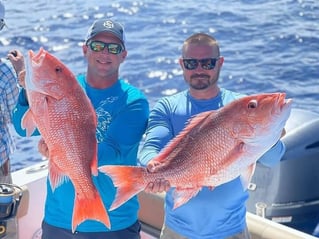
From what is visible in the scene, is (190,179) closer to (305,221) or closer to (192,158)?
(192,158)

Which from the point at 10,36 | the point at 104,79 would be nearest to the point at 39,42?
the point at 10,36

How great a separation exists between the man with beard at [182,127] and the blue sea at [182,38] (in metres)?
4.84

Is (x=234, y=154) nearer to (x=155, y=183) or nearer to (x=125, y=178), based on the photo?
(x=155, y=183)

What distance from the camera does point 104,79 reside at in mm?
3443

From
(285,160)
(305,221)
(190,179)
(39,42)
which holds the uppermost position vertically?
(190,179)

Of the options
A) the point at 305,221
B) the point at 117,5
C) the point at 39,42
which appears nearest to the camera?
the point at 305,221

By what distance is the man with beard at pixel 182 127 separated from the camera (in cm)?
332

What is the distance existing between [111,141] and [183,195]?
0.50 m

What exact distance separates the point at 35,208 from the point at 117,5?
1216 cm

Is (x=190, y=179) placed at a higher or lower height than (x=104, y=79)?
lower

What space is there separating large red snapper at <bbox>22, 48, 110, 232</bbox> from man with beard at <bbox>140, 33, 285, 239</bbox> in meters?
0.35

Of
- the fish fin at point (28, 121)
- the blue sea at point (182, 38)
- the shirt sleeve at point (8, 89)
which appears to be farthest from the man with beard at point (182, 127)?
the blue sea at point (182, 38)

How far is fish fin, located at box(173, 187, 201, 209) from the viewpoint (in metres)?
3.02

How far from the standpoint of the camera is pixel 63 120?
2947mm
